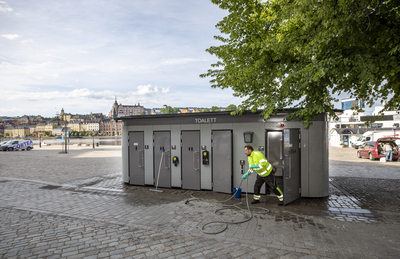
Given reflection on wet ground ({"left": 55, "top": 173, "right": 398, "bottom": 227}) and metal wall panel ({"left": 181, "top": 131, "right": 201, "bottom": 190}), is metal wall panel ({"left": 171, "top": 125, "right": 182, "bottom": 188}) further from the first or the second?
reflection on wet ground ({"left": 55, "top": 173, "right": 398, "bottom": 227})

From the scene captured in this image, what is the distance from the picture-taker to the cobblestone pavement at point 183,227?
478 cm

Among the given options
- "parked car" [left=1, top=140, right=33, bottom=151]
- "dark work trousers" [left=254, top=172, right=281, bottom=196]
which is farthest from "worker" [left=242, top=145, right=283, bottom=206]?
"parked car" [left=1, top=140, right=33, bottom=151]

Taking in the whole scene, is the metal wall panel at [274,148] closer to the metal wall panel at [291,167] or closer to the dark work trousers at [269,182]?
the metal wall panel at [291,167]

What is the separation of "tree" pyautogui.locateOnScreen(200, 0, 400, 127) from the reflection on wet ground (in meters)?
2.69

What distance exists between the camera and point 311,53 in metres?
7.59

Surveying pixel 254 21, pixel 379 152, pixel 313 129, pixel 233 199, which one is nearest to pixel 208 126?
pixel 233 199

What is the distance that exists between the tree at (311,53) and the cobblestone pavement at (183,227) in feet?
10.3

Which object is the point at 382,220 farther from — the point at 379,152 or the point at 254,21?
the point at 379,152

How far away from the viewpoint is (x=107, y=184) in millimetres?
11195

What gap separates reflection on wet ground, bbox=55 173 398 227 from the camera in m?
6.70

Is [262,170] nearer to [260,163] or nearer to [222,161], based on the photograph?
[260,163]

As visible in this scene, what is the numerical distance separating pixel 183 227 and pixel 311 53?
20.6 feet

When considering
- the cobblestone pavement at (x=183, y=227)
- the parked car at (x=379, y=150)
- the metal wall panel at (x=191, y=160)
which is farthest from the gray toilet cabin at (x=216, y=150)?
the parked car at (x=379, y=150)

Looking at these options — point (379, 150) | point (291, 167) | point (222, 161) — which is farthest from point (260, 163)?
point (379, 150)
